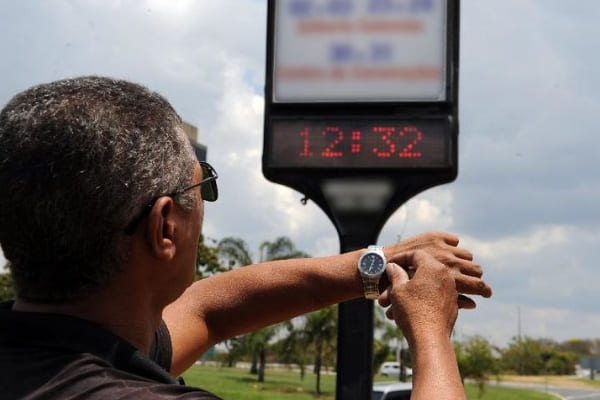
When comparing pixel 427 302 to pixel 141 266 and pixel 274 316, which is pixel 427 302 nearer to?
pixel 141 266

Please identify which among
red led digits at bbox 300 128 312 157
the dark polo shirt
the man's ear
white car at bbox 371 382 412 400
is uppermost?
red led digits at bbox 300 128 312 157

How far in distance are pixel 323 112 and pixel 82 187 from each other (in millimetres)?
4072

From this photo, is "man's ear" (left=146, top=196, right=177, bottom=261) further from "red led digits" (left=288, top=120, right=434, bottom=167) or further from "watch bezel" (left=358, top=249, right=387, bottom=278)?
→ "red led digits" (left=288, top=120, right=434, bottom=167)

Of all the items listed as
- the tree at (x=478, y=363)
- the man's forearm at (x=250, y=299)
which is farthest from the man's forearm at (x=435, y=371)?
the tree at (x=478, y=363)

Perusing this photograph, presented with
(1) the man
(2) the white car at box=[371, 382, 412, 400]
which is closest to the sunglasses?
(1) the man

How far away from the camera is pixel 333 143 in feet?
16.9

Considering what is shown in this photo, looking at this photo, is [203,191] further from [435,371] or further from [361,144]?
[361,144]

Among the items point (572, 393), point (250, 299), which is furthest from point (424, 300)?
point (572, 393)

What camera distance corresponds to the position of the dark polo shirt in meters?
1.16

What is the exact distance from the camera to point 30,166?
1.24 m

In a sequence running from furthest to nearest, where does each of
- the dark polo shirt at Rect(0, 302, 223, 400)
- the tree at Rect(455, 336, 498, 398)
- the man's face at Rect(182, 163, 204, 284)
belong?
the tree at Rect(455, 336, 498, 398)
the man's face at Rect(182, 163, 204, 284)
the dark polo shirt at Rect(0, 302, 223, 400)

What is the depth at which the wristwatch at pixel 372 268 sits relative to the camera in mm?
1718

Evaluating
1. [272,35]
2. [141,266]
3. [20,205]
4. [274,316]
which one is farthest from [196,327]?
[272,35]

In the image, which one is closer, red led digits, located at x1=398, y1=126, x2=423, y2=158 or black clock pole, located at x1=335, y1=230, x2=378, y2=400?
black clock pole, located at x1=335, y1=230, x2=378, y2=400
